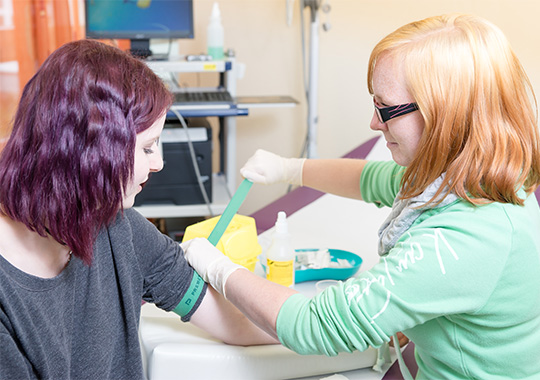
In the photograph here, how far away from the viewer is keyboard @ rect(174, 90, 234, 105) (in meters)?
2.45

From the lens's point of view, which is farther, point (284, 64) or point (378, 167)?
point (284, 64)

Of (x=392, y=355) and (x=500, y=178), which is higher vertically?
(x=500, y=178)

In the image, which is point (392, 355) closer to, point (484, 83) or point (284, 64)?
point (484, 83)

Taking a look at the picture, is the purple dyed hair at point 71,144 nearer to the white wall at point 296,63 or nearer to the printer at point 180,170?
the printer at point 180,170

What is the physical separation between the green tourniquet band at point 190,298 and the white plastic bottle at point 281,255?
21 cm

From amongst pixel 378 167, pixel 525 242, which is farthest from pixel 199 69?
pixel 525 242

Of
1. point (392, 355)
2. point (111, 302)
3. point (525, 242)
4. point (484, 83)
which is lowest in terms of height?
point (392, 355)

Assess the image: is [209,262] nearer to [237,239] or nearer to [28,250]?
[237,239]

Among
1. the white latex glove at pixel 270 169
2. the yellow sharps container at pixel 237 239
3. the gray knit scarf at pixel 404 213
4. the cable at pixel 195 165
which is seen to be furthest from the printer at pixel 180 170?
the gray knit scarf at pixel 404 213

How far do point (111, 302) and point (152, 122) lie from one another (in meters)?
0.34

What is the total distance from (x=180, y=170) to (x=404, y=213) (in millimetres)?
1625

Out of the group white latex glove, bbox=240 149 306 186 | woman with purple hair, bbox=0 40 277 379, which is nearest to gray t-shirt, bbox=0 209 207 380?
woman with purple hair, bbox=0 40 277 379

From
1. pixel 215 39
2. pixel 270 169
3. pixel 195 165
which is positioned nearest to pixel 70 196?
pixel 270 169

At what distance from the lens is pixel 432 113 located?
95 cm
